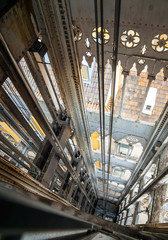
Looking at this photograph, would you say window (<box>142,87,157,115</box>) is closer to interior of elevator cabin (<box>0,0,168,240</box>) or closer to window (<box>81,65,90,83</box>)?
interior of elevator cabin (<box>0,0,168,240</box>)

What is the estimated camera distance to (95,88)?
9.92 meters

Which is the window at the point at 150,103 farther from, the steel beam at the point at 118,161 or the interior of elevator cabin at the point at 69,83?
the steel beam at the point at 118,161

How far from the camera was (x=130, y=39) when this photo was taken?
4.38 metres

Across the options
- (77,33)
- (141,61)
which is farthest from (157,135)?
(77,33)

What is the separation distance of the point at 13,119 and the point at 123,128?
4.64 metres

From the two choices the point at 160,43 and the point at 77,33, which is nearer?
the point at 160,43

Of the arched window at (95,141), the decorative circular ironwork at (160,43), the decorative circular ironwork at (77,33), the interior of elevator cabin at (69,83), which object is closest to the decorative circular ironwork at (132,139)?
the interior of elevator cabin at (69,83)

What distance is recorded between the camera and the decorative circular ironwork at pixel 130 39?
430 centimetres

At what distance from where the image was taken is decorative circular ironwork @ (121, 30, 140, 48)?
4.30 m

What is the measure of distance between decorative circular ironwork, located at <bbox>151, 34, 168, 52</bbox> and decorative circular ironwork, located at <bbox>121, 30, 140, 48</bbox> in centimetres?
36

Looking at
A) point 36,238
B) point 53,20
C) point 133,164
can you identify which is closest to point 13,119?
point 53,20

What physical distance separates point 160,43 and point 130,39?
652 mm

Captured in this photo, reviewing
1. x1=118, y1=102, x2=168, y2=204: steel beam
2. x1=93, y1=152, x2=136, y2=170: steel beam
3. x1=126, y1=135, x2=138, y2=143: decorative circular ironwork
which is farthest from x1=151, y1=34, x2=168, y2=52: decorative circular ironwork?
x1=93, y1=152, x2=136, y2=170: steel beam

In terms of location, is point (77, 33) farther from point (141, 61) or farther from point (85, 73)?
point (85, 73)
